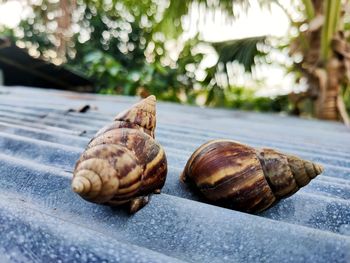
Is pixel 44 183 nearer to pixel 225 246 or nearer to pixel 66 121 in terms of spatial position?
pixel 225 246

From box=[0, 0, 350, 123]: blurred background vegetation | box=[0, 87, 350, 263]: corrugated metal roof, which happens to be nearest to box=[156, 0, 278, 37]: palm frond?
box=[0, 0, 350, 123]: blurred background vegetation

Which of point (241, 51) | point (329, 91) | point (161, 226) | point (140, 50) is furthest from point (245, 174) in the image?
point (140, 50)

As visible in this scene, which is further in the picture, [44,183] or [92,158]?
[44,183]

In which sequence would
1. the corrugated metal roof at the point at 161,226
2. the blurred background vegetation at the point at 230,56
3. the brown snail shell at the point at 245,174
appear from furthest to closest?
the blurred background vegetation at the point at 230,56
the brown snail shell at the point at 245,174
the corrugated metal roof at the point at 161,226

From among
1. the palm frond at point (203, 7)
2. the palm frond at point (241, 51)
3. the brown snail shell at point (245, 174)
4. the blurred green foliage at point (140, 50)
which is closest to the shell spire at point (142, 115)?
the brown snail shell at point (245, 174)

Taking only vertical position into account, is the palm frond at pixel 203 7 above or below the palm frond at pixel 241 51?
above

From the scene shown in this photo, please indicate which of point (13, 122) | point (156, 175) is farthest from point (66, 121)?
point (156, 175)

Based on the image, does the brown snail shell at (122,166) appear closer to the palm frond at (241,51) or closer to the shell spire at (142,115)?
the shell spire at (142,115)

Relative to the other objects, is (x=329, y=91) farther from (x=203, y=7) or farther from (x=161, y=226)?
(x=161, y=226)
